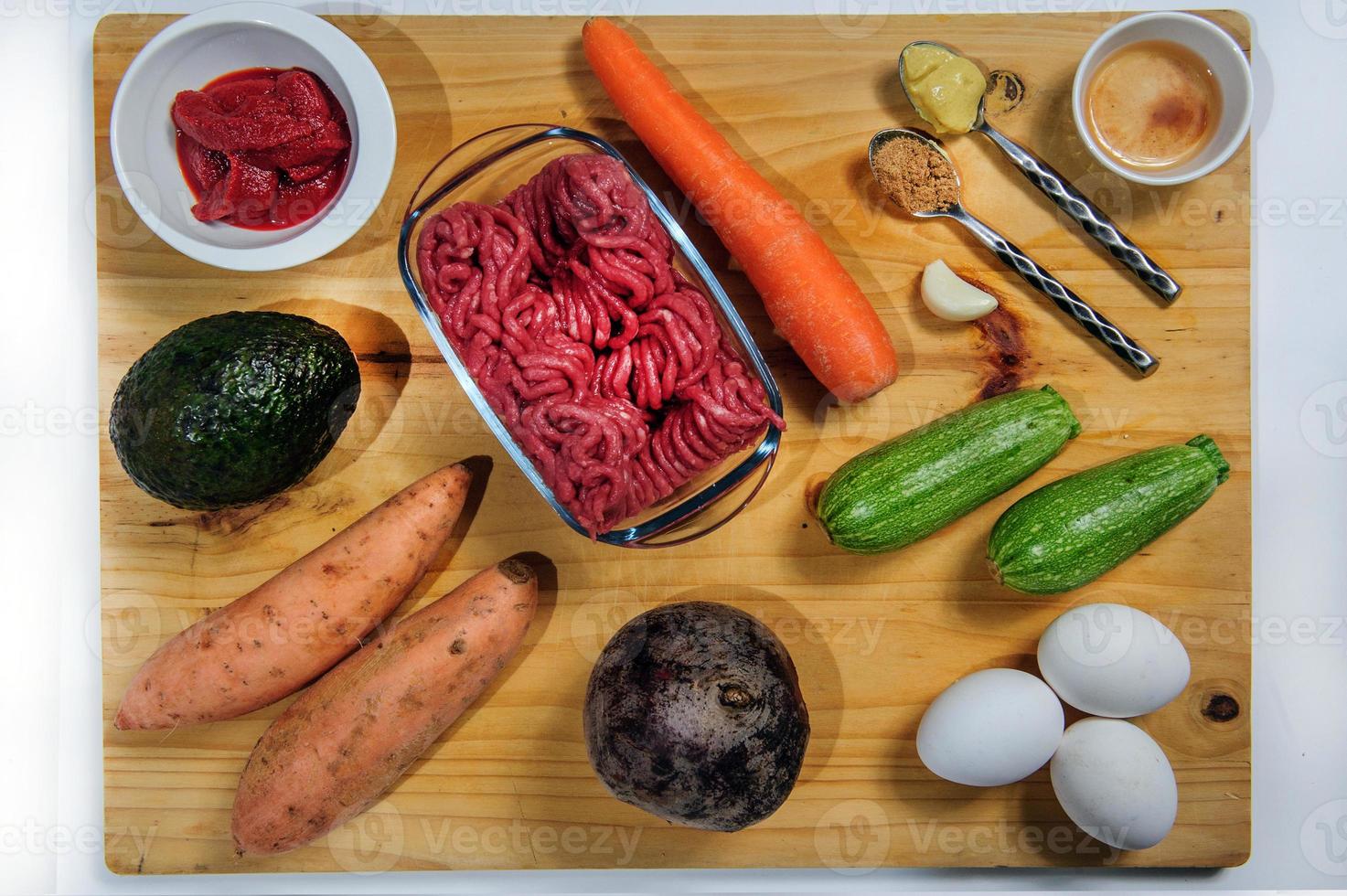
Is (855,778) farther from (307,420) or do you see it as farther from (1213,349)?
(307,420)

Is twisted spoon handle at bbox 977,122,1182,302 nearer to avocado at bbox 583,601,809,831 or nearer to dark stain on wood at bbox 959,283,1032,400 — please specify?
dark stain on wood at bbox 959,283,1032,400

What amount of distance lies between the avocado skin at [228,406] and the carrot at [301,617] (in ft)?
0.59

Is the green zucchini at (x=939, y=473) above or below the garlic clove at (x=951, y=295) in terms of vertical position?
below

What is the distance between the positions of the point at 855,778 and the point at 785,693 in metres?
0.40

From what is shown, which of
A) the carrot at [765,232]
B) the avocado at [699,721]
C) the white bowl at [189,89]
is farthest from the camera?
the carrot at [765,232]

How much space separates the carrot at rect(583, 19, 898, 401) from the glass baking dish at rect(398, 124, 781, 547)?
0.31 ft

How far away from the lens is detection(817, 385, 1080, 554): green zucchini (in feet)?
5.54

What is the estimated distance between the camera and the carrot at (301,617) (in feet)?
5.49

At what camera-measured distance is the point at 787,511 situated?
1.79 metres

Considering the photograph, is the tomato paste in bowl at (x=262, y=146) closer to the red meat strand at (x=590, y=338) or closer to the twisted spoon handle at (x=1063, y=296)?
the red meat strand at (x=590, y=338)

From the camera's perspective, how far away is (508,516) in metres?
1.79

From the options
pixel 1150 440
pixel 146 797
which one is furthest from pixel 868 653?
pixel 146 797

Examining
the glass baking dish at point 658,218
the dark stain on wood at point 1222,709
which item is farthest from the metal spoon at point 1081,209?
the dark stain on wood at point 1222,709

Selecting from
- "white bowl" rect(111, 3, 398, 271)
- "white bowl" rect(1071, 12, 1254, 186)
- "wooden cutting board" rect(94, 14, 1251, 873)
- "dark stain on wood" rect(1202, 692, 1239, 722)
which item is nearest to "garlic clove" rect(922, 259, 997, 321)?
"wooden cutting board" rect(94, 14, 1251, 873)
